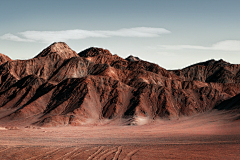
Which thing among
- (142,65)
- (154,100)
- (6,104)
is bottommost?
(6,104)

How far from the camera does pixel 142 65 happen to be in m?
142

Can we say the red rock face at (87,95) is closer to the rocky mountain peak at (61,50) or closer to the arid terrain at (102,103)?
the arid terrain at (102,103)

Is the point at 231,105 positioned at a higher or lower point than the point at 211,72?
lower

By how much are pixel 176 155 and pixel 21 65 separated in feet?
357

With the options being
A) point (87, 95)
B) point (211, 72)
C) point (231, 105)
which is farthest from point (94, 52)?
point (231, 105)

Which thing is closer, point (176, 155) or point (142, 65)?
point (176, 155)

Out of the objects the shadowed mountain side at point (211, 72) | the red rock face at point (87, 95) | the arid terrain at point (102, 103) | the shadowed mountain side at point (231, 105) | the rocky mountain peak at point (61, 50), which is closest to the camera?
the arid terrain at point (102, 103)

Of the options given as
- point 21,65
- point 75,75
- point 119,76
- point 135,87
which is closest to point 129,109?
point 135,87

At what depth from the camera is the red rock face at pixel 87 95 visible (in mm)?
85000

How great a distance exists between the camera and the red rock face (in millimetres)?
85000

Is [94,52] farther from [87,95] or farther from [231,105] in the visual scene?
[231,105]

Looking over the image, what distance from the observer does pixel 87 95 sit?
90812 mm

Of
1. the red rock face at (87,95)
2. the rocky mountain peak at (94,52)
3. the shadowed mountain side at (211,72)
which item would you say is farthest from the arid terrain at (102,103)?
the rocky mountain peak at (94,52)

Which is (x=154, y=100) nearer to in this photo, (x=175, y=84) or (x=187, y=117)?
(x=187, y=117)
